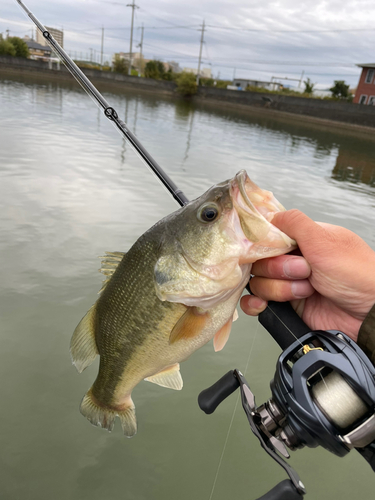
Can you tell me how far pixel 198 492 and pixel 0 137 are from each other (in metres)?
10.6

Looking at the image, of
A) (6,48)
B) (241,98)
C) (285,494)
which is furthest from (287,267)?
(6,48)

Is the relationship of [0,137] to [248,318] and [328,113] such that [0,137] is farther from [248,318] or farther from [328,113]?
[328,113]

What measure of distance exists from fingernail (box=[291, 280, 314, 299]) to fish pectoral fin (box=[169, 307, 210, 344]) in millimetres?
415

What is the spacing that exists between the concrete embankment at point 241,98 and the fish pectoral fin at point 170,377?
34793 millimetres

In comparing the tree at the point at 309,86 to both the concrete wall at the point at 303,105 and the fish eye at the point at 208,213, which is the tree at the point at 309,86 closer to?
the concrete wall at the point at 303,105

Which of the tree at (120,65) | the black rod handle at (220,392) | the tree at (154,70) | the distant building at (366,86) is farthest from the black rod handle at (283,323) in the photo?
the tree at (120,65)

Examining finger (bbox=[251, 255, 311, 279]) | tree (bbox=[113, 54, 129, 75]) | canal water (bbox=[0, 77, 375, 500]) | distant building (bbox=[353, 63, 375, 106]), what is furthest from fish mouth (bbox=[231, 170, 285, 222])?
tree (bbox=[113, 54, 129, 75])

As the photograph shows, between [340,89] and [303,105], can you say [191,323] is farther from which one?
[340,89]

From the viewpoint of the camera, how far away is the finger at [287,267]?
5.13ft

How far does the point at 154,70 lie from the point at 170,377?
Answer: 2737 inches

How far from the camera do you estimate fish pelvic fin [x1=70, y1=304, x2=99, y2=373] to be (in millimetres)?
1985

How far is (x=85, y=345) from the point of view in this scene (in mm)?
1994

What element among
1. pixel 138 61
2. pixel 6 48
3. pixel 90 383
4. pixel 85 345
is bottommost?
pixel 90 383

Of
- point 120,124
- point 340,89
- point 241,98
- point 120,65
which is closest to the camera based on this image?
point 120,124
